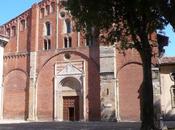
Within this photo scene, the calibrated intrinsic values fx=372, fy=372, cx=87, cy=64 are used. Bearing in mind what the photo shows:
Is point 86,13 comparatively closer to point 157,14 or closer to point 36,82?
point 157,14

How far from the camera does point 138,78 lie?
3341cm

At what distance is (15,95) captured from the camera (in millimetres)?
37688

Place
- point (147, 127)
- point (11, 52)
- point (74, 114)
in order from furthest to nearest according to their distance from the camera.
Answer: point (11, 52) → point (74, 114) → point (147, 127)

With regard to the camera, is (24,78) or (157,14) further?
(24,78)

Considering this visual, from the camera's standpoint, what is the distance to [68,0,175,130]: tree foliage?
678 inches

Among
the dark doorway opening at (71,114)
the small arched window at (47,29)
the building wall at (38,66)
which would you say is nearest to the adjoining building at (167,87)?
the building wall at (38,66)

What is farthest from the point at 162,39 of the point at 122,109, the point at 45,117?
the point at 45,117

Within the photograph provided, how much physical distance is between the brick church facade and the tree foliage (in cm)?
1399

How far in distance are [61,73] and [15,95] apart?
216 inches

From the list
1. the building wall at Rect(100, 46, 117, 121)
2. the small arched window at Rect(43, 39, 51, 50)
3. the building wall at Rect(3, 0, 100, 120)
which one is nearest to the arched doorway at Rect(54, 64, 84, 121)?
the building wall at Rect(3, 0, 100, 120)

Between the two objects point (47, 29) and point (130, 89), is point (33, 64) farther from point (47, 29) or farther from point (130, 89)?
point (130, 89)

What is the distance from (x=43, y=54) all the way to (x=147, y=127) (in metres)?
21.6

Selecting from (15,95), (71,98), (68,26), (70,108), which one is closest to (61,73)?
(71,98)

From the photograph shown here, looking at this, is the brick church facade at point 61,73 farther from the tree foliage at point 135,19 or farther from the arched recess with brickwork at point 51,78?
the tree foliage at point 135,19
